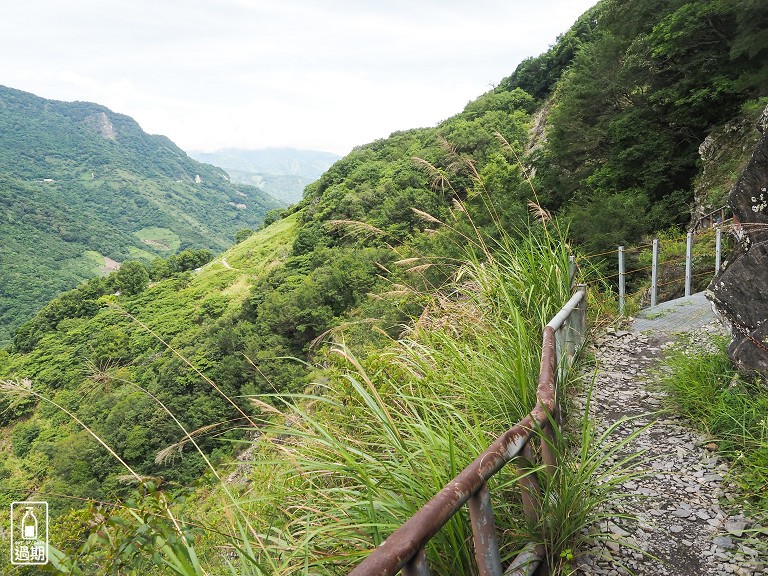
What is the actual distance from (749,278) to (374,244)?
10.3 m

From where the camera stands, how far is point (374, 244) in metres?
13.3

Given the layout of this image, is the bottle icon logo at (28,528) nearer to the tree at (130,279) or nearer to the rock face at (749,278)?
the rock face at (749,278)

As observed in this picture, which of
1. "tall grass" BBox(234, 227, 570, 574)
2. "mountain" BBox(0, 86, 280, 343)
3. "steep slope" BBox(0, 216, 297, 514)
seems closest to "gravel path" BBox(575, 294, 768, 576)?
"tall grass" BBox(234, 227, 570, 574)

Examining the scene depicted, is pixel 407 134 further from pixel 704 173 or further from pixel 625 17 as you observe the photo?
pixel 704 173

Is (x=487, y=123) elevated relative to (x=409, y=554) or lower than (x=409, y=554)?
elevated

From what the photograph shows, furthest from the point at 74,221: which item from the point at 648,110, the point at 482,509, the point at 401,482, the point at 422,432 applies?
the point at 482,509

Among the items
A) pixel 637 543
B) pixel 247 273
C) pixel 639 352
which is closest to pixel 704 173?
pixel 639 352

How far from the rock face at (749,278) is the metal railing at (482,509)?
175 centimetres

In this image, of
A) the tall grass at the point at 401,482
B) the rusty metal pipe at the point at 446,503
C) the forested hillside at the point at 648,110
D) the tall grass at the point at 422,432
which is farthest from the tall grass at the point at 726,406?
the forested hillside at the point at 648,110

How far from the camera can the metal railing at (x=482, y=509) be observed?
116cm

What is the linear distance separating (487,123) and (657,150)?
94.9ft

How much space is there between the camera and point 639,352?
16.0ft

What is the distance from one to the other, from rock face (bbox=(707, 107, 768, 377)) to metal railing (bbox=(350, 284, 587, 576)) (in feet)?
5.74

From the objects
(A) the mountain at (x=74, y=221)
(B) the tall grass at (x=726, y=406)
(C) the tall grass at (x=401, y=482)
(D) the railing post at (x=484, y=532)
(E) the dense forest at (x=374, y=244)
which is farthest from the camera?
(A) the mountain at (x=74, y=221)
